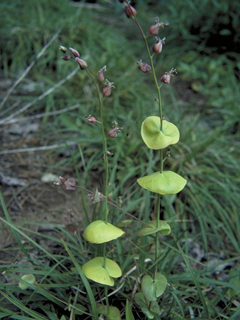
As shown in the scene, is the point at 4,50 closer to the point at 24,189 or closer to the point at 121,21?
the point at 24,189

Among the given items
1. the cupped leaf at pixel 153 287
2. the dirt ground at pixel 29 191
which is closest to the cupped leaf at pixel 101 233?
the cupped leaf at pixel 153 287

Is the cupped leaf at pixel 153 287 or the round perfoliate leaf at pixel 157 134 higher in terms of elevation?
the round perfoliate leaf at pixel 157 134

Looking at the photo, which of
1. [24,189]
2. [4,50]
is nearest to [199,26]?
[4,50]

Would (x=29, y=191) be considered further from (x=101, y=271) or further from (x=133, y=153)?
(x=101, y=271)

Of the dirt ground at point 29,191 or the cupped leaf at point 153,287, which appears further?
the dirt ground at point 29,191

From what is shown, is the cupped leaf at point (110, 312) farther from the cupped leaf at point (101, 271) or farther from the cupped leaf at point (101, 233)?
the cupped leaf at point (101, 233)

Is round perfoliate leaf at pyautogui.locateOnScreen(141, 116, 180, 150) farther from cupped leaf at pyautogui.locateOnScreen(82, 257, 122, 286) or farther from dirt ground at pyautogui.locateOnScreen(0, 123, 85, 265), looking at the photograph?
dirt ground at pyautogui.locateOnScreen(0, 123, 85, 265)

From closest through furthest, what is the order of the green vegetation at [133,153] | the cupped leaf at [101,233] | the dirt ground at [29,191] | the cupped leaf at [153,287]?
the cupped leaf at [101,233] < the cupped leaf at [153,287] < the green vegetation at [133,153] < the dirt ground at [29,191]

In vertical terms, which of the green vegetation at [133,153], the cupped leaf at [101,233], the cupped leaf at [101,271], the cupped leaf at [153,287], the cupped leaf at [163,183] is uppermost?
the cupped leaf at [163,183]

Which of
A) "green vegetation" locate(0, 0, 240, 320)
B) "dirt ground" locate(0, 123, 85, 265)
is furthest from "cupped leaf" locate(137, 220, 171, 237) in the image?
"dirt ground" locate(0, 123, 85, 265)
